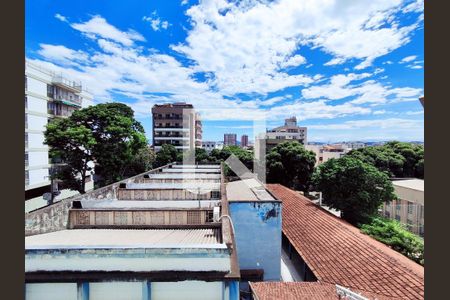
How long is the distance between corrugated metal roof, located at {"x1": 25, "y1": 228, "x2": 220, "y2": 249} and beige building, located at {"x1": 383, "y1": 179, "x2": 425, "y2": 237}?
16.7 meters

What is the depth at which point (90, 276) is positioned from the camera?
364cm

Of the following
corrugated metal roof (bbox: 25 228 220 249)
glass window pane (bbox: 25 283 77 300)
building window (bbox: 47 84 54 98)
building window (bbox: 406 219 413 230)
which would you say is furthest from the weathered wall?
building window (bbox: 47 84 54 98)

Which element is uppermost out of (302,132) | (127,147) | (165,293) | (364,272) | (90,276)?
(302,132)

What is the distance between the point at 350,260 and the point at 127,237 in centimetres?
780

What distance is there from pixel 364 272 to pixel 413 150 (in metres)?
30.4

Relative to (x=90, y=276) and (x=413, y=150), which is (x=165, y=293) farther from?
(x=413, y=150)

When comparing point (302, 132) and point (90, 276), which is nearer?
point (90, 276)

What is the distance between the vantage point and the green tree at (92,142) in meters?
18.3

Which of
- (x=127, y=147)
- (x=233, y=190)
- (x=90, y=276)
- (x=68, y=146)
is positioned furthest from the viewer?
(x=127, y=147)

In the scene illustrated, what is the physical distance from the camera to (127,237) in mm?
5410

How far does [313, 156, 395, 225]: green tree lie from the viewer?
583 inches

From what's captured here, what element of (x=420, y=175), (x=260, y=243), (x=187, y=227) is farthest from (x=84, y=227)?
(x=420, y=175)

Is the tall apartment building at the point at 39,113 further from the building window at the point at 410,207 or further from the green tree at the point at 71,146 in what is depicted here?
the building window at the point at 410,207

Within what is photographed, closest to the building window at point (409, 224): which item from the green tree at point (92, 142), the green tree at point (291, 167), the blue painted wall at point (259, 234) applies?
the green tree at point (291, 167)
